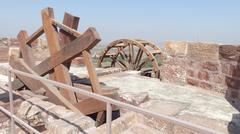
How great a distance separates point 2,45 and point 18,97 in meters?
5.70

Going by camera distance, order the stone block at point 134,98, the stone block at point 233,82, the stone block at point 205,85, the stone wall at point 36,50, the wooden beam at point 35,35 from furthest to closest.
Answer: the stone wall at point 36,50 < the stone block at point 205,85 < the wooden beam at point 35,35 < the stone block at point 233,82 < the stone block at point 134,98

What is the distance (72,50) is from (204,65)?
2517 millimetres

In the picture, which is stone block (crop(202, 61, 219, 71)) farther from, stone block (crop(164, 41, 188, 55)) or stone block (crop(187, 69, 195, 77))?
stone block (crop(164, 41, 188, 55))

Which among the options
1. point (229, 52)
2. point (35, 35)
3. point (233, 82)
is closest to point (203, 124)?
point (233, 82)

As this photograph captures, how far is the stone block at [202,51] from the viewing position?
5.09 meters


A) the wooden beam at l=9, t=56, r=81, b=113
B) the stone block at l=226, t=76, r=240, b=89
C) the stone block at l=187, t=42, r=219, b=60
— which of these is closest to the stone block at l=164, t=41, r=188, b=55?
the stone block at l=187, t=42, r=219, b=60

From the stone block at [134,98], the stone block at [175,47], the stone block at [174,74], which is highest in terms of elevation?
the stone block at [175,47]

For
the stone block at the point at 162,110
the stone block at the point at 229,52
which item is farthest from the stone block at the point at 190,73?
the stone block at the point at 162,110

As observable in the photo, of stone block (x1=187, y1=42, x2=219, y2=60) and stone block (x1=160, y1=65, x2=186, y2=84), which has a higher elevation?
stone block (x1=187, y1=42, x2=219, y2=60)

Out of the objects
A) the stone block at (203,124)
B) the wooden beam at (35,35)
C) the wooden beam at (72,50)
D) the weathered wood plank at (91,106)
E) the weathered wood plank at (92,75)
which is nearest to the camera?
the stone block at (203,124)

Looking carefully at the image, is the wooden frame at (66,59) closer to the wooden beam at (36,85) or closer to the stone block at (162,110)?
the wooden beam at (36,85)

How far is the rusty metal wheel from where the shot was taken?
37.6 feet

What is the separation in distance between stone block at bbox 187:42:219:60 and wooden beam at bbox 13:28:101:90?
7.45 feet

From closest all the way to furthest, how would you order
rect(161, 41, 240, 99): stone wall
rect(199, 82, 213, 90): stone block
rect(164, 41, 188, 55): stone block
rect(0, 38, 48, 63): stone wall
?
1. rect(161, 41, 240, 99): stone wall
2. rect(199, 82, 213, 90): stone block
3. rect(164, 41, 188, 55): stone block
4. rect(0, 38, 48, 63): stone wall
